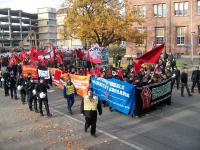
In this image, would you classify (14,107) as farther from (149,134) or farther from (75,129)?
(149,134)

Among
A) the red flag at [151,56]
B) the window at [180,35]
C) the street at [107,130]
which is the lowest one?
the street at [107,130]

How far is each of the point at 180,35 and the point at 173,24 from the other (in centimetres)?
181

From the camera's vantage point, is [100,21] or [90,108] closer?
[90,108]

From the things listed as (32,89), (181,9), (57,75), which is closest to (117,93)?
(32,89)

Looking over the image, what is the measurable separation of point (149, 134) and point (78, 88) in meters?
7.47

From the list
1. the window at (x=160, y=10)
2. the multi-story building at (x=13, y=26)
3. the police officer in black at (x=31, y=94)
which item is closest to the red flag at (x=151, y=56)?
the police officer in black at (x=31, y=94)

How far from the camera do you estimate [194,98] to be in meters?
17.7

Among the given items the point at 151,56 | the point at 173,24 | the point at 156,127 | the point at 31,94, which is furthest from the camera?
the point at 173,24

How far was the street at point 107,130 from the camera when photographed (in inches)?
410

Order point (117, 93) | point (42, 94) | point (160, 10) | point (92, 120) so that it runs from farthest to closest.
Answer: point (160, 10), point (117, 93), point (42, 94), point (92, 120)

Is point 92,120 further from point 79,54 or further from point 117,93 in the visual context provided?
point 79,54

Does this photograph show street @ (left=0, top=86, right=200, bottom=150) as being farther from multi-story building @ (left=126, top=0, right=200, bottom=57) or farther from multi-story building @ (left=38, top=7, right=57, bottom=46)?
multi-story building @ (left=38, top=7, right=57, bottom=46)

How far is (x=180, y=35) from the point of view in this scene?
4756 centimetres

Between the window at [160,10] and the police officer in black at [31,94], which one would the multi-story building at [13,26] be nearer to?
the window at [160,10]
